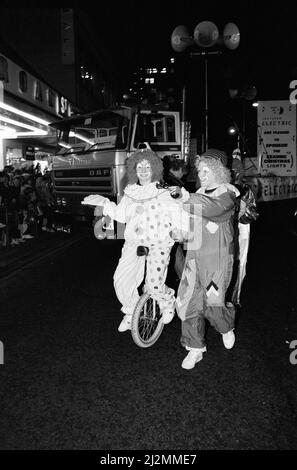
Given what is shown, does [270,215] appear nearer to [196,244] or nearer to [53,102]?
[53,102]

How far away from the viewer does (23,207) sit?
1181 centimetres

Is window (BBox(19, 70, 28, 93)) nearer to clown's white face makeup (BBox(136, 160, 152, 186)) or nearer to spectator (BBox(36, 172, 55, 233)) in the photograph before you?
spectator (BBox(36, 172, 55, 233))

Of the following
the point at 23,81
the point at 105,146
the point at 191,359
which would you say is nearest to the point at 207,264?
the point at 191,359

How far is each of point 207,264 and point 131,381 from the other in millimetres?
1146

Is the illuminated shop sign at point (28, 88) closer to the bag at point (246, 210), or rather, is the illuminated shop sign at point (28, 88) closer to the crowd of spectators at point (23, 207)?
the crowd of spectators at point (23, 207)

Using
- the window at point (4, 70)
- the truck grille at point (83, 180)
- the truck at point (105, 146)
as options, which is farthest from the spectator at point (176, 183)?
the window at point (4, 70)

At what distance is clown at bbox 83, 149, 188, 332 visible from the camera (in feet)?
14.0

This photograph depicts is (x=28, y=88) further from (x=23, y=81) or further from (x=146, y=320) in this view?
(x=146, y=320)

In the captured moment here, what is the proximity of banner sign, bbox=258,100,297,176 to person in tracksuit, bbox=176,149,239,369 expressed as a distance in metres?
10.6

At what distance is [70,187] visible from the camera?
35.7ft

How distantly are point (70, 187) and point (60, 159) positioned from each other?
0.83 metres
